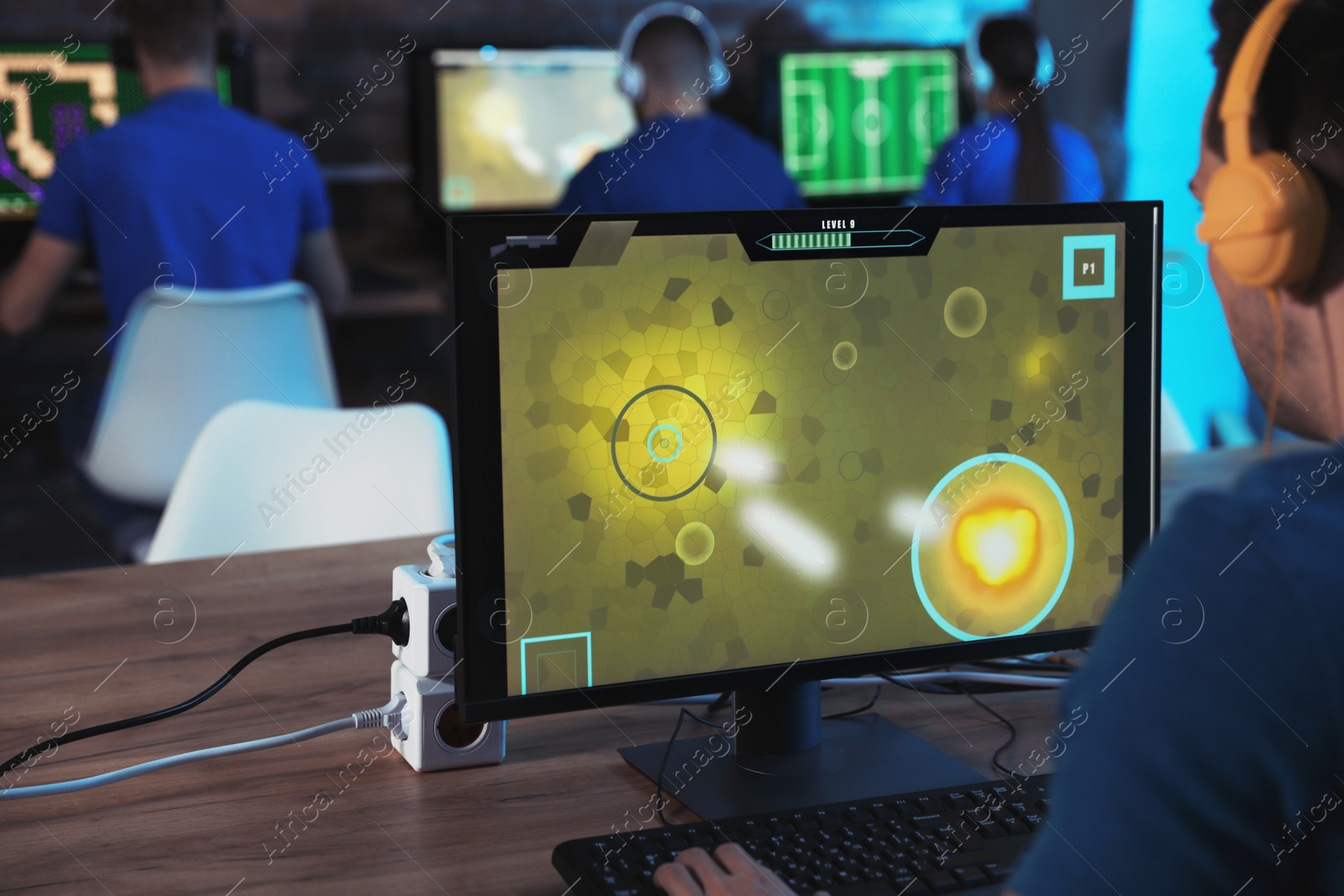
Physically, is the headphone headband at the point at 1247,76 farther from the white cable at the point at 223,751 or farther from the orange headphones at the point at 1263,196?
the white cable at the point at 223,751

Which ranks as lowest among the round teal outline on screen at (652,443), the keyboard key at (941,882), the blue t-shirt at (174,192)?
the keyboard key at (941,882)

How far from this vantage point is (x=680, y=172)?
112 inches

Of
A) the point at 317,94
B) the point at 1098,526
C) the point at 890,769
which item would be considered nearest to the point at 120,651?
the point at 890,769

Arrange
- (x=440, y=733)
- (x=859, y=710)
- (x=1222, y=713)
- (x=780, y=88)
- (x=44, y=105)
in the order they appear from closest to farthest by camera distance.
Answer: (x=1222, y=713) → (x=440, y=733) → (x=859, y=710) → (x=44, y=105) → (x=780, y=88)

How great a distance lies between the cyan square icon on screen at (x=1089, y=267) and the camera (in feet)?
3.19

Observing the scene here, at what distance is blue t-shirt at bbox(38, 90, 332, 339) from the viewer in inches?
103

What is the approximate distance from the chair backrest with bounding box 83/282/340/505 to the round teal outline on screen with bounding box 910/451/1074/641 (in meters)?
1.66

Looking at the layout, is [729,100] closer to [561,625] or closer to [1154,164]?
[1154,164]

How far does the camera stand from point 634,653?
890 mm

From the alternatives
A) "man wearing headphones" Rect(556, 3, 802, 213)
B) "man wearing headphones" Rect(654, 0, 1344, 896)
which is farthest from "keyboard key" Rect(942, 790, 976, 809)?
"man wearing headphones" Rect(556, 3, 802, 213)

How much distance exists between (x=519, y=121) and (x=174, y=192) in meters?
1.52

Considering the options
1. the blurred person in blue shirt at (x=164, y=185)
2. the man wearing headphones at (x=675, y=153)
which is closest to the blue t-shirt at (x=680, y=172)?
the man wearing headphones at (x=675, y=153)

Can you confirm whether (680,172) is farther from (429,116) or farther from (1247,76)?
(1247,76)

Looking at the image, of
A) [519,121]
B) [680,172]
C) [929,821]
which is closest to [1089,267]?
[929,821]
